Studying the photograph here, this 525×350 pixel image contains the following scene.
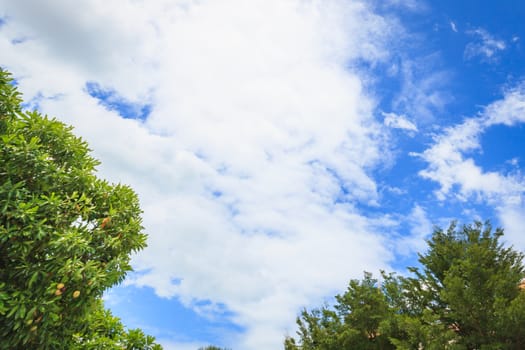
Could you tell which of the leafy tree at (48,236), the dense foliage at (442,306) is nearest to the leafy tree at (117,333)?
the leafy tree at (48,236)

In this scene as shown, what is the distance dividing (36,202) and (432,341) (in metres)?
14.0

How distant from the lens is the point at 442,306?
17719 mm

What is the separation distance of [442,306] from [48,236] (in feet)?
53.7

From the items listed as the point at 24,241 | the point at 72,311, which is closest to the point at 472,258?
the point at 72,311

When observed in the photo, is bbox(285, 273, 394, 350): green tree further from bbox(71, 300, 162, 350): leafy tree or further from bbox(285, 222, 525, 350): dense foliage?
bbox(71, 300, 162, 350): leafy tree

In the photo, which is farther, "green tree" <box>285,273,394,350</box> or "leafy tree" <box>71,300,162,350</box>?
"green tree" <box>285,273,394,350</box>

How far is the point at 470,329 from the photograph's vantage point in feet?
52.6

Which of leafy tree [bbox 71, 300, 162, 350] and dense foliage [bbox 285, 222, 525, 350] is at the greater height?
dense foliage [bbox 285, 222, 525, 350]

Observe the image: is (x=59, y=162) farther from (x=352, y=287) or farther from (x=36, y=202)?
(x=352, y=287)

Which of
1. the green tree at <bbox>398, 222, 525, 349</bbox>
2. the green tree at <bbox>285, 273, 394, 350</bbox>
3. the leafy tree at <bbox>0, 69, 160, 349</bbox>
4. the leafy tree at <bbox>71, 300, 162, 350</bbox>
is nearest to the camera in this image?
the leafy tree at <bbox>0, 69, 160, 349</bbox>

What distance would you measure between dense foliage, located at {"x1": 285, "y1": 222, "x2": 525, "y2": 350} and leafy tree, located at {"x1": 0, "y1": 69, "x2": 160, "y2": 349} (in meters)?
12.2

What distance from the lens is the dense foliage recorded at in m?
14.8

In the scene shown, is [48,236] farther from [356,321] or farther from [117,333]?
[356,321]

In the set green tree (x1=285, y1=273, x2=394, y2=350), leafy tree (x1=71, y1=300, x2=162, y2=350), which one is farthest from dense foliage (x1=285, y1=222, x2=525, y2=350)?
leafy tree (x1=71, y1=300, x2=162, y2=350)
